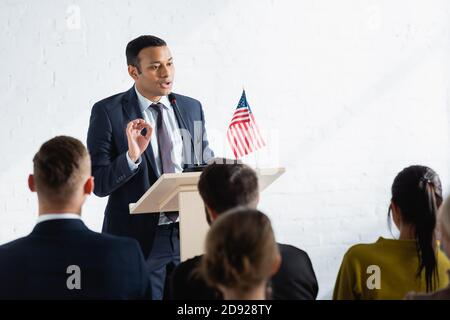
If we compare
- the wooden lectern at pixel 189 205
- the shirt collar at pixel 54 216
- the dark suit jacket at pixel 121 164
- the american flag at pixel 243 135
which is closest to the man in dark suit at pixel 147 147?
the dark suit jacket at pixel 121 164

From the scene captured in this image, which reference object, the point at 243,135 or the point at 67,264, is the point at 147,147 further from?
the point at 67,264

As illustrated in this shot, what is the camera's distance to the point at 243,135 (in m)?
3.21

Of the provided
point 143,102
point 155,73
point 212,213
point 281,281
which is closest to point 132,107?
point 143,102

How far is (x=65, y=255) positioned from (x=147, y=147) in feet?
4.33

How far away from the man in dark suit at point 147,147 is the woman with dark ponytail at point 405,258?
987 millimetres

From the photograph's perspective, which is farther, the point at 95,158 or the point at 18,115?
the point at 18,115

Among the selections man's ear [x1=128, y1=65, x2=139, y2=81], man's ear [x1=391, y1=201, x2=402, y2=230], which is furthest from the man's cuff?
man's ear [x1=391, y1=201, x2=402, y2=230]

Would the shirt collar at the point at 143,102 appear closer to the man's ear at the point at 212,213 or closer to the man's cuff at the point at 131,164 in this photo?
the man's cuff at the point at 131,164

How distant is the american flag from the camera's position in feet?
10.5

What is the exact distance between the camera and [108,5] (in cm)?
443
